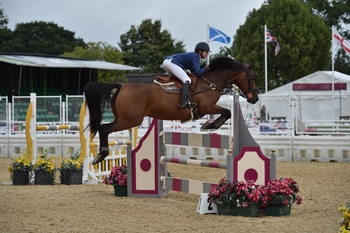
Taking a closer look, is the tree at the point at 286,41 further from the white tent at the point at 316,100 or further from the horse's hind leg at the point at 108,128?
the horse's hind leg at the point at 108,128

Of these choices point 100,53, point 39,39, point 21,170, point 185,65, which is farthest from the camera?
point 39,39

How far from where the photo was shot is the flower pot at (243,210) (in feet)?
24.1

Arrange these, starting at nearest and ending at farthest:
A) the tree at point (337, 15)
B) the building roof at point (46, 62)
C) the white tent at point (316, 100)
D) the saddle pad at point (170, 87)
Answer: the saddle pad at point (170, 87) → the building roof at point (46, 62) → the white tent at point (316, 100) → the tree at point (337, 15)

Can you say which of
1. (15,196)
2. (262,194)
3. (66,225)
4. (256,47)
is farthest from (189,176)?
(256,47)

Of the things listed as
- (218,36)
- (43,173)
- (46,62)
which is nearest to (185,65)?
(43,173)

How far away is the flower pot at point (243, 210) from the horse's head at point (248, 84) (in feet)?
7.73

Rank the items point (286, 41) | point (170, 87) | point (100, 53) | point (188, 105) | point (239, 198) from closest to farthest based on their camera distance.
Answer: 1. point (239, 198)
2. point (188, 105)
3. point (170, 87)
4. point (286, 41)
5. point (100, 53)

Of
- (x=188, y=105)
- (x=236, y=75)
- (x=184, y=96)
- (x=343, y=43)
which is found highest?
(x=343, y=43)

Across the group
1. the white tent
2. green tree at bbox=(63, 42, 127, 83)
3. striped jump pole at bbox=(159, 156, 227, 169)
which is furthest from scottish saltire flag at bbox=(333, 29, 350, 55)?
green tree at bbox=(63, 42, 127, 83)

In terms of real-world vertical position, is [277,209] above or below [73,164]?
below

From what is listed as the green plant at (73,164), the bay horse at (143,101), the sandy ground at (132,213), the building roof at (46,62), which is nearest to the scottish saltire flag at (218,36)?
the building roof at (46,62)

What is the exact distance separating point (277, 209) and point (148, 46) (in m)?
45.1

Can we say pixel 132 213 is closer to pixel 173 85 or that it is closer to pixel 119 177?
pixel 119 177

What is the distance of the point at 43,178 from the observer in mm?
10930
